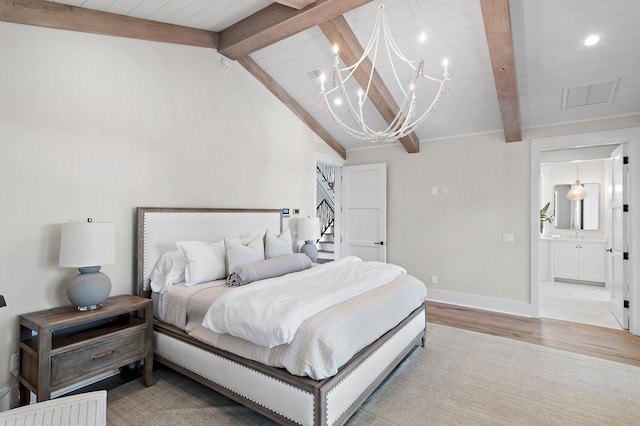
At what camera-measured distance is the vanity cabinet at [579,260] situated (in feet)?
20.5

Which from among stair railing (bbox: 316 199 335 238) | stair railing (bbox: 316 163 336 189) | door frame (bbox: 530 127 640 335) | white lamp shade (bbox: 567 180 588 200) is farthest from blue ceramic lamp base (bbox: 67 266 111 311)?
white lamp shade (bbox: 567 180 588 200)

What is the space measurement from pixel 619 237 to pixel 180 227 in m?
5.31

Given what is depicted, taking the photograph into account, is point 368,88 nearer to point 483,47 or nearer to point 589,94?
point 483,47

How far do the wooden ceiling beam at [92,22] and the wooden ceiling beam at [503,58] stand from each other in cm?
288

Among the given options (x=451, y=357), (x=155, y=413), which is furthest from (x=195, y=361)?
(x=451, y=357)

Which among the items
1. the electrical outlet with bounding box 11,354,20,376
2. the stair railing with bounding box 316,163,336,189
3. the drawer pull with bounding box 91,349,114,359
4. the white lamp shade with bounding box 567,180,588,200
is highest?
the stair railing with bounding box 316,163,336,189

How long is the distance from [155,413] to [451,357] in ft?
8.66

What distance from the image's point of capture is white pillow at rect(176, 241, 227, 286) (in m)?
2.91

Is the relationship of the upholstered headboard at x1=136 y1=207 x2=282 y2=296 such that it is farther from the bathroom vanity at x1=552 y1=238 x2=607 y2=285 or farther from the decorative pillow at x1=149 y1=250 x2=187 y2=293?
the bathroom vanity at x1=552 y1=238 x2=607 y2=285

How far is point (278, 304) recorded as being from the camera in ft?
6.91

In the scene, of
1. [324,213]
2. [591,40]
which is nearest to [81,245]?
[591,40]

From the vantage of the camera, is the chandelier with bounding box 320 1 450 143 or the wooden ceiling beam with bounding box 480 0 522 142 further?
the wooden ceiling beam with bounding box 480 0 522 142

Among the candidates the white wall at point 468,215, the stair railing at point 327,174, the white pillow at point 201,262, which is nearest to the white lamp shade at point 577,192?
the white wall at point 468,215

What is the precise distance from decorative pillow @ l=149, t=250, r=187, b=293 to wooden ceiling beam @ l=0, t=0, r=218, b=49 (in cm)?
204
